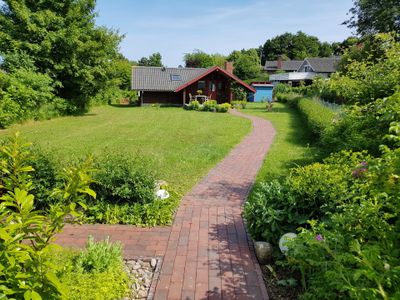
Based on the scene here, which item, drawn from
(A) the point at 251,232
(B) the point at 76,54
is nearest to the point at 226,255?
(A) the point at 251,232

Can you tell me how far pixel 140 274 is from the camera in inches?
145

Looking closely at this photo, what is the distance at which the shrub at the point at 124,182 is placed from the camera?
524 centimetres

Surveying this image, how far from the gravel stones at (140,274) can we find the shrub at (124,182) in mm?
1536

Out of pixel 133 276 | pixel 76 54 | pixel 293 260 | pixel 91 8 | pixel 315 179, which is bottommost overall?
pixel 133 276

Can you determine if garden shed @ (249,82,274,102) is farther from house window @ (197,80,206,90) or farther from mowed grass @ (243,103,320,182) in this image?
mowed grass @ (243,103,320,182)

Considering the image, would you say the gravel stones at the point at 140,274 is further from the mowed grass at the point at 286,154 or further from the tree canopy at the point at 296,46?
the tree canopy at the point at 296,46

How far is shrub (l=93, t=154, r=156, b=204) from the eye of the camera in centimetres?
524

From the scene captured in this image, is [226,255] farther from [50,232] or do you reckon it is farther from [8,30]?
[8,30]

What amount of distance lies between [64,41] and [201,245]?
753 inches

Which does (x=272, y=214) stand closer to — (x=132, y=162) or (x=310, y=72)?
(x=132, y=162)

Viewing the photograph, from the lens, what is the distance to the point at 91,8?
21656 millimetres

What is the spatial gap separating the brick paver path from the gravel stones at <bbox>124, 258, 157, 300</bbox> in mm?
147

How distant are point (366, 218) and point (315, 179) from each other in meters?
1.68

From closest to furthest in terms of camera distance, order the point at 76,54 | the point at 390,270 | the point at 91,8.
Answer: the point at 390,270 < the point at 76,54 < the point at 91,8
